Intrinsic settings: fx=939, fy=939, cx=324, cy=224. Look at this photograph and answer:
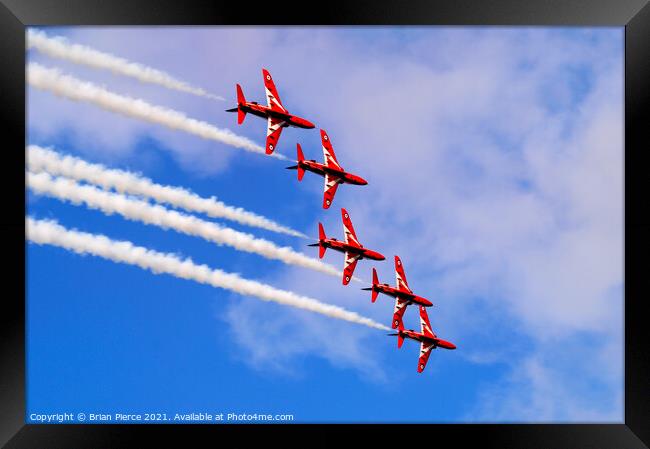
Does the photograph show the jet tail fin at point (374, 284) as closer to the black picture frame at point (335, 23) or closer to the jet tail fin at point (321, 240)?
the jet tail fin at point (321, 240)

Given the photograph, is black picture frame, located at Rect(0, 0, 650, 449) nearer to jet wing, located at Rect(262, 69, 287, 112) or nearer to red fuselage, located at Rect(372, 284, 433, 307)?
jet wing, located at Rect(262, 69, 287, 112)

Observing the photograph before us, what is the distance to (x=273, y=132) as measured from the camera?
40094 mm

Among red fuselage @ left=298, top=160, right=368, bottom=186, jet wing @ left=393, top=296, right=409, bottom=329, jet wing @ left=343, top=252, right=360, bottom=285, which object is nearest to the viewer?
red fuselage @ left=298, top=160, right=368, bottom=186

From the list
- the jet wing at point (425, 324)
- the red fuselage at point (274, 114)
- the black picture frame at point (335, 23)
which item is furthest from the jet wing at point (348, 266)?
the black picture frame at point (335, 23)

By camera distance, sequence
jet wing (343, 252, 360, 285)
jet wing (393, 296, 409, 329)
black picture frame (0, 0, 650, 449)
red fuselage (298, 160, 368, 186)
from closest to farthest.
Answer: black picture frame (0, 0, 650, 449)
red fuselage (298, 160, 368, 186)
jet wing (343, 252, 360, 285)
jet wing (393, 296, 409, 329)

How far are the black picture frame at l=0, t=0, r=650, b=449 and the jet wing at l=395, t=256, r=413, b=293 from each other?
17.1 meters

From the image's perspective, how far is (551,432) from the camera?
91.9ft

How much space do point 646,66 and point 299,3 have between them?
10240mm

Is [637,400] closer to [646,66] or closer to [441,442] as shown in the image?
[441,442]

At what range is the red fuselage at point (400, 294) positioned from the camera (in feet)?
144

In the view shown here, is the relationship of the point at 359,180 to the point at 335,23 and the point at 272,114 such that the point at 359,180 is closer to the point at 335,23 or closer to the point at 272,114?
the point at 272,114

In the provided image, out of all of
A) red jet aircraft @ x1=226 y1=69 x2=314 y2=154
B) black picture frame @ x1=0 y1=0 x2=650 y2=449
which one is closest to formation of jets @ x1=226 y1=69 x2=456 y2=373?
red jet aircraft @ x1=226 y1=69 x2=314 y2=154

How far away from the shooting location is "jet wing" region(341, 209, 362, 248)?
44.3 metres

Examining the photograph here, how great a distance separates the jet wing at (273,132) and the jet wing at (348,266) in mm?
7034
